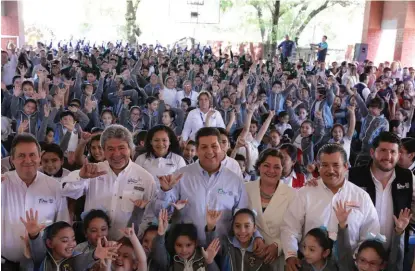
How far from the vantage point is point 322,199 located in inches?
101

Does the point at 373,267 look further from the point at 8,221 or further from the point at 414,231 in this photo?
the point at 8,221

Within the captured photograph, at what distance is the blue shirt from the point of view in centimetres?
269

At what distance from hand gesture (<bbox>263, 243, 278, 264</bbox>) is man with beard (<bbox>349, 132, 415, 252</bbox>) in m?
0.65

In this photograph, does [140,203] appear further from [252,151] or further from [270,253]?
[252,151]

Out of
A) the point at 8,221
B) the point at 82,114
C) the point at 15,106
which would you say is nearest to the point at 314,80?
the point at 82,114

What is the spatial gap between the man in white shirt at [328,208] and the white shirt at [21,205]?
132 cm

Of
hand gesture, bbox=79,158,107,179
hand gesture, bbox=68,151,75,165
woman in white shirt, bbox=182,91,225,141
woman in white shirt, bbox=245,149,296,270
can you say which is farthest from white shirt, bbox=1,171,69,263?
woman in white shirt, bbox=182,91,225,141

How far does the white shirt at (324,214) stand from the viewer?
2.49 metres

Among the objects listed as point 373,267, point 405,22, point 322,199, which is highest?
point 405,22

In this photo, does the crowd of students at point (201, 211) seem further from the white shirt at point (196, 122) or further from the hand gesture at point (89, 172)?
the white shirt at point (196, 122)

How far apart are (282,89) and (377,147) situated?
→ 5333 mm

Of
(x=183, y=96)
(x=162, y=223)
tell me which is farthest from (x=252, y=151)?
(x=183, y=96)

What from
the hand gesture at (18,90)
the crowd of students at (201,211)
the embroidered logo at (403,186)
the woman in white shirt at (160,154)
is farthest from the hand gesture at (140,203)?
the hand gesture at (18,90)

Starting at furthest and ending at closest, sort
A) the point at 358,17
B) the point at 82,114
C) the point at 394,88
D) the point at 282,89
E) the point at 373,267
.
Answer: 1. the point at 358,17
2. the point at 394,88
3. the point at 282,89
4. the point at 82,114
5. the point at 373,267
